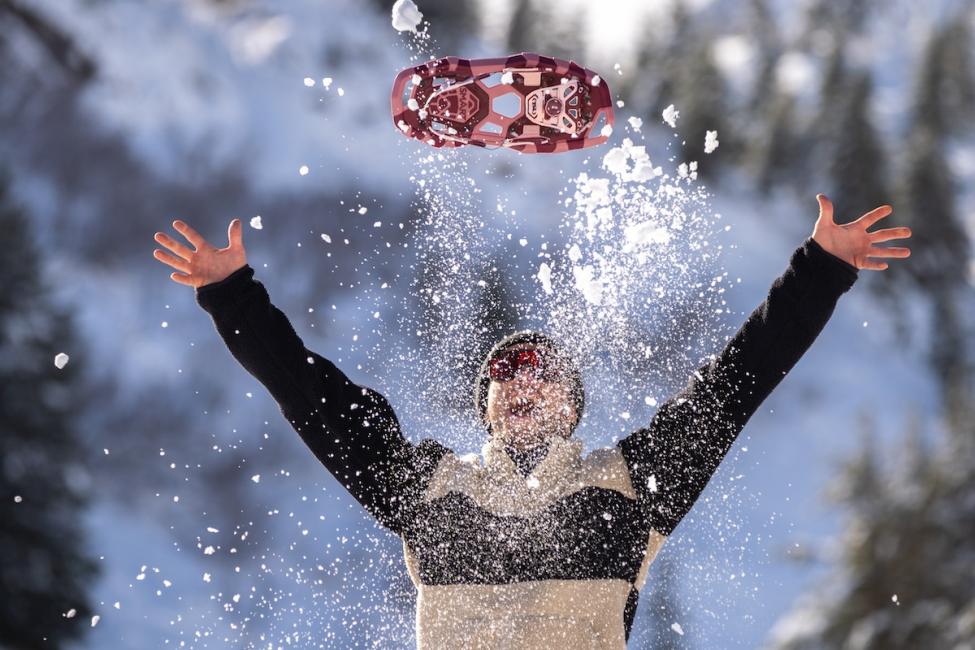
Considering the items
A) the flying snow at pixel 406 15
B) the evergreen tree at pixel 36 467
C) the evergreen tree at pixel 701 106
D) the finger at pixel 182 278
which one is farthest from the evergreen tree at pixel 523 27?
the finger at pixel 182 278

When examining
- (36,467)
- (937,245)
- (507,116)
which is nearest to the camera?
(507,116)

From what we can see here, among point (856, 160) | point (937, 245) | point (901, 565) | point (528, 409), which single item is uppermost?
point (856, 160)

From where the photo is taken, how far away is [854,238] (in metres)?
3.39

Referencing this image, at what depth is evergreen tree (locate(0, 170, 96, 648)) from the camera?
1094 cm

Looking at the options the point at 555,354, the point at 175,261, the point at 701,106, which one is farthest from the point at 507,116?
the point at 701,106

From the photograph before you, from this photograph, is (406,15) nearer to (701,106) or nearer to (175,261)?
A: (175,261)

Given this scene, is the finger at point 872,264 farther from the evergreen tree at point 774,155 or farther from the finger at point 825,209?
the evergreen tree at point 774,155

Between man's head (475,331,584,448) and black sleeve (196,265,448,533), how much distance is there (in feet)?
0.61

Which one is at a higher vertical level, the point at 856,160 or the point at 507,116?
the point at 856,160

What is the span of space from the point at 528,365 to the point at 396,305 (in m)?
11.1

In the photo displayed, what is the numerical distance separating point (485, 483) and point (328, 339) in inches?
454

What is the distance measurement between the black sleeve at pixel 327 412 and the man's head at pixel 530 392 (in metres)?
0.19

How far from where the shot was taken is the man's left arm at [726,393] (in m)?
3.23

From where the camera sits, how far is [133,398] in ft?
51.4
